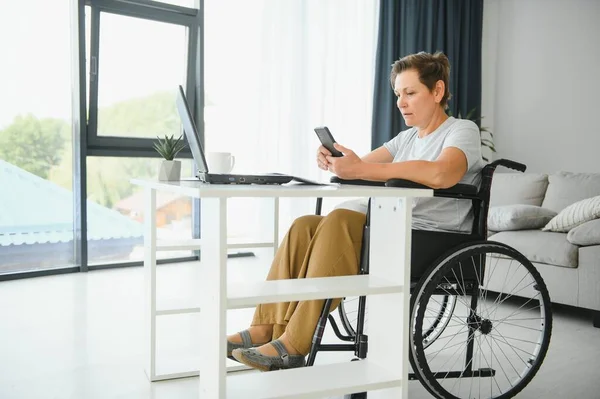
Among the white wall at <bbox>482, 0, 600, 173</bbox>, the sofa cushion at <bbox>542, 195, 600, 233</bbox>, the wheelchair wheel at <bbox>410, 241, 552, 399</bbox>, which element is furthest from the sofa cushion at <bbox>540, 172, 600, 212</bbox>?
the wheelchair wheel at <bbox>410, 241, 552, 399</bbox>

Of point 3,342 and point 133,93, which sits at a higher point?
point 133,93

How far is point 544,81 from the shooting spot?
4.48m

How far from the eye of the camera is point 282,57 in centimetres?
410

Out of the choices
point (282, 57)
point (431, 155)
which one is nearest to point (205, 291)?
point (431, 155)

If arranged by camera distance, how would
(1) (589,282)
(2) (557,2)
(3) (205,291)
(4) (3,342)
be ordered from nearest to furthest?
(3) (205,291) < (4) (3,342) < (1) (589,282) < (2) (557,2)

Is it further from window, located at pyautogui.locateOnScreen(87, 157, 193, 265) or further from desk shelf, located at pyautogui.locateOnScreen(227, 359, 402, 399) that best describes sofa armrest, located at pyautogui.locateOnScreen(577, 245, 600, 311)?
window, located at pyautogui.locateOnScreen(87, 157, 193, 265)

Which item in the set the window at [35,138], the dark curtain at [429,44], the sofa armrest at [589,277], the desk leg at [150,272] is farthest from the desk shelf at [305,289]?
the dark curtain at [429,44]

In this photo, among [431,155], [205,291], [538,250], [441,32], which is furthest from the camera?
[441,32]

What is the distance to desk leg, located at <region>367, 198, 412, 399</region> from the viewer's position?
138 cm

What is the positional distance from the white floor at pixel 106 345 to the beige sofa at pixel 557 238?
17 cm

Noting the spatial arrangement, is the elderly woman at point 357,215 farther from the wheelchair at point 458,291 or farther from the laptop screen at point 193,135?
the laptop screen at point 193,135

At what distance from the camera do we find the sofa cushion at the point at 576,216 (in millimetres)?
2750

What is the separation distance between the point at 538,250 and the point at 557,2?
2442 mm

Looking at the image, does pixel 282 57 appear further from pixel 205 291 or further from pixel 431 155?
pixel 205 291
